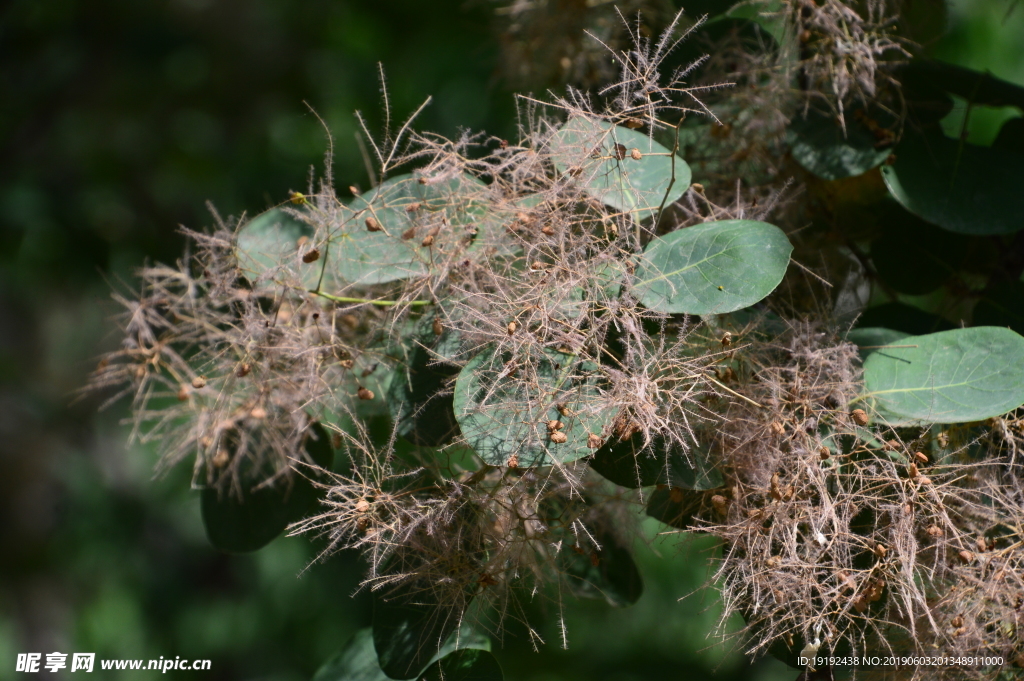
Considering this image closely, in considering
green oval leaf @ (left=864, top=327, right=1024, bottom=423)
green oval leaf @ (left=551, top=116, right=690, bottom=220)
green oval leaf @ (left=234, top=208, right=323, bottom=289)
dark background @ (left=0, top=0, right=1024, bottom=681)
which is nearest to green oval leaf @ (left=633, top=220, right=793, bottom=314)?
green oval leaf @ (left=551, top=116, right=690, bottom=220)

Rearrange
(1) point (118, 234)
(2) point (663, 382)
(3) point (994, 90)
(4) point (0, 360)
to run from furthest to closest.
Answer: (4) point (0, 360)
(1) point (118, 234)
(3) point (994, 90)
(2) point (663, 382)

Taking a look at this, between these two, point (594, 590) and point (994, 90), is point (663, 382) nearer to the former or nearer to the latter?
point (594, 590)

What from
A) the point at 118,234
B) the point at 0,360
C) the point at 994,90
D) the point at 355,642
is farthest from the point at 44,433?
the point at 994,90

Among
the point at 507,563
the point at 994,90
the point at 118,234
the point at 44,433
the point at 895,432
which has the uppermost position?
the point at 994,90

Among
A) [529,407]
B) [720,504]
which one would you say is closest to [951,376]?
[720,504]

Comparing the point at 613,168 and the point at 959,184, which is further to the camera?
the point at 959,184

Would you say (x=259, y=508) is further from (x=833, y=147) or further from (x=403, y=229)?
(x=833, y=147)

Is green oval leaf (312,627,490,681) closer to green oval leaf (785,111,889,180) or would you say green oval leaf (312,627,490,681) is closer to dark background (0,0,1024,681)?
green oval leaf (785,111,889,180)
